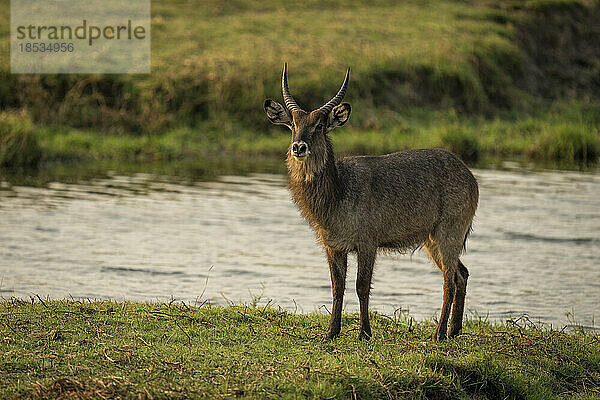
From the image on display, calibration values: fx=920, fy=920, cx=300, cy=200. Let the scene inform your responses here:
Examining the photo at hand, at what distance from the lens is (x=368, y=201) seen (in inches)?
316

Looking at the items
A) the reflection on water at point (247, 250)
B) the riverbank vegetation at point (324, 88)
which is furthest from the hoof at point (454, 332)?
the riverbank vegetation at point (324, 88)

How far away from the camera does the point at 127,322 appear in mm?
8195

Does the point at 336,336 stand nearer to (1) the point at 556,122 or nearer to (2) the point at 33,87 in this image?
(2) the point at 33,87

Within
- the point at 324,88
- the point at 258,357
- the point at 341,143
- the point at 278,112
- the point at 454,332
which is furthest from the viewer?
the point at 324,88

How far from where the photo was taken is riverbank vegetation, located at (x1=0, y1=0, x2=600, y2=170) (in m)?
23.3

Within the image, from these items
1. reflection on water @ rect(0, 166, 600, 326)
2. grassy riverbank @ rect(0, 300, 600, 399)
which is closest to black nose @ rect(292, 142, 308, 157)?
grassy riverbank @ rect(0, 300, 600, 399)

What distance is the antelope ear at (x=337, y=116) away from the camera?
25.9 feet

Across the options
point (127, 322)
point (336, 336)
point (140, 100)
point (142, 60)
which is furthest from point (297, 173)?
point (142, 60)

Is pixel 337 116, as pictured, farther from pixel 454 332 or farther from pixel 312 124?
pixel 454 332

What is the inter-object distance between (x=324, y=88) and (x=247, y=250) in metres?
12.5

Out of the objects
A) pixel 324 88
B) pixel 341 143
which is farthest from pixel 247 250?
pixel 324 88

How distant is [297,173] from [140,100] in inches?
690

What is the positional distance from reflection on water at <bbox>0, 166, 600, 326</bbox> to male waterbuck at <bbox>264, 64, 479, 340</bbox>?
2100mm

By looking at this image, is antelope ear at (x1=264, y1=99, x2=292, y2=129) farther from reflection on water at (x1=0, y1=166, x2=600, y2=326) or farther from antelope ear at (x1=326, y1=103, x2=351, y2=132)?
reflection on water at (x1=0, y1=166, x2=600, y2=326)
